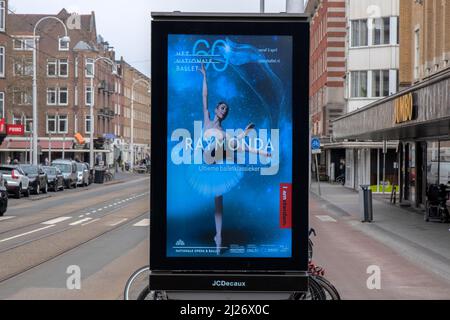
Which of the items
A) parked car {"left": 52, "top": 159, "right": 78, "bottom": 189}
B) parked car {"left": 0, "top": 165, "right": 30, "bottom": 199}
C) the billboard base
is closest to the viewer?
the billboard base

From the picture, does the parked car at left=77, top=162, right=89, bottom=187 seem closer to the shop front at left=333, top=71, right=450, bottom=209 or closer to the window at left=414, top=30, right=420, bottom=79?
the shop front at left=333, top=71, right=450, bottom=209

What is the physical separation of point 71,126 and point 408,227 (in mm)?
68797

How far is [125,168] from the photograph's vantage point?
9569cm

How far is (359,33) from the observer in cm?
5059

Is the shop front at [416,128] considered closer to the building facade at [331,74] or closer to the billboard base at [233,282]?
the billboard base at [233,282]

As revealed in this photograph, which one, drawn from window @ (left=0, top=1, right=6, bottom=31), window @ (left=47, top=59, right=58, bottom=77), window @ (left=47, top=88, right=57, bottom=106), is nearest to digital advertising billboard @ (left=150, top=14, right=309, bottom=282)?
window @ (left=0, top=1, right=6, bottom=31)

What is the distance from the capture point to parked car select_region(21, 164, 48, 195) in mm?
39062

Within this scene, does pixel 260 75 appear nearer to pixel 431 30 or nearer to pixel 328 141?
pixel 431 30

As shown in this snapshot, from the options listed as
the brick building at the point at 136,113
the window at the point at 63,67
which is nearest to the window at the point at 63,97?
the window at the point at 63,67

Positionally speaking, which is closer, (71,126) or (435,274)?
(435,274)

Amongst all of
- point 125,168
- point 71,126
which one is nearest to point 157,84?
point 71,126

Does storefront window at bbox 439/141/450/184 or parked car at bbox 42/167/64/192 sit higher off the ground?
storefront window at bbox 439/141/450/184

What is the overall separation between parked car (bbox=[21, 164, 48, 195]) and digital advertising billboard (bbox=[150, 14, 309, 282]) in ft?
111
